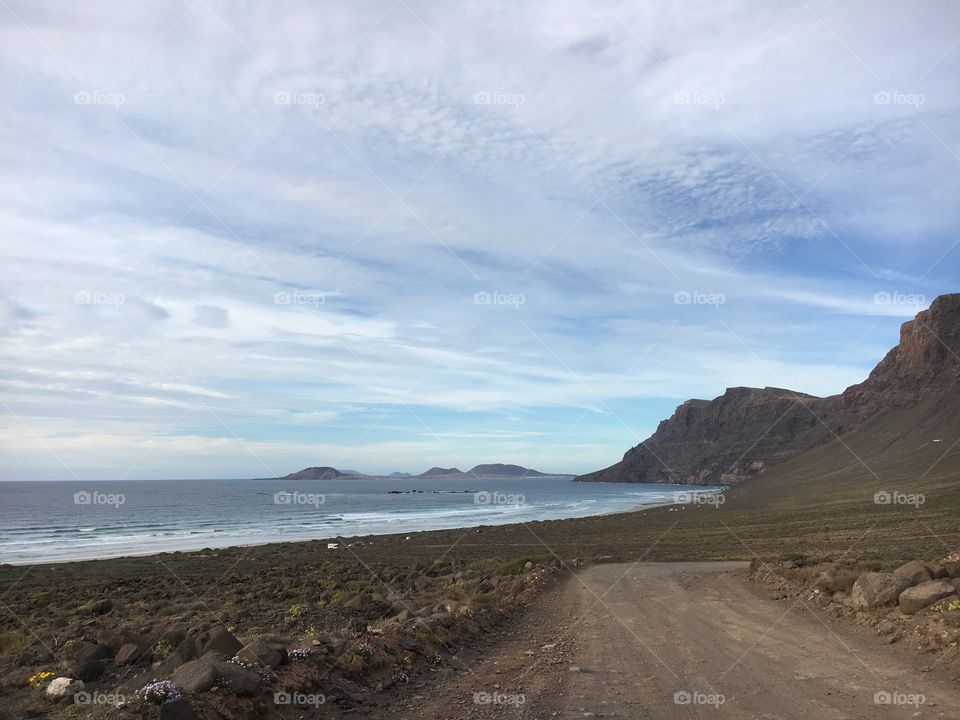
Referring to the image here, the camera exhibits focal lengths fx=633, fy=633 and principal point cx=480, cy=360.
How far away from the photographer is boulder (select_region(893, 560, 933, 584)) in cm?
1183

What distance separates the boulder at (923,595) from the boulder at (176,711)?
36.9 ft

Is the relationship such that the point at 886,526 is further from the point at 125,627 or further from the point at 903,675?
the point at 125,627

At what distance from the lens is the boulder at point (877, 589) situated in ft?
38.0

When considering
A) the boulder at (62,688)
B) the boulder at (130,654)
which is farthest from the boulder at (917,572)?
the boulder at (62,688)

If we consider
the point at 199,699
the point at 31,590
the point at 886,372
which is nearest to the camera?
the point at 199,699

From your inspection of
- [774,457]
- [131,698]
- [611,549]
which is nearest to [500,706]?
[131,698]

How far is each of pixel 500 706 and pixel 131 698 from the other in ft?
12.9

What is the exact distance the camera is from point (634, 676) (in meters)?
8.64

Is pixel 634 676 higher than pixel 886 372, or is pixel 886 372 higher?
pixel 886 372

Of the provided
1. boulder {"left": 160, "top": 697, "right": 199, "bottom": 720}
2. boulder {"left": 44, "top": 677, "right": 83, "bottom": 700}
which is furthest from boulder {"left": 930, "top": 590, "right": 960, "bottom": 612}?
boulder {"left": 44, "top": 677, "right": 83, "bottom": 700}

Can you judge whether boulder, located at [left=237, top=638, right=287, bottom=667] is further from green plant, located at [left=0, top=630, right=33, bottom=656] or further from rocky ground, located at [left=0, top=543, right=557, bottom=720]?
green plant, located at [left=0, top=630, right=33, bottom=656]

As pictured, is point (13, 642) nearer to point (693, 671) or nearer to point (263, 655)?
point (263, 655)

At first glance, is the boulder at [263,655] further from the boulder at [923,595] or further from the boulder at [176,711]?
the boulder at [923,595]

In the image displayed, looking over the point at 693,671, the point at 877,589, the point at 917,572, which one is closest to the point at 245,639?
the point at 693,671
